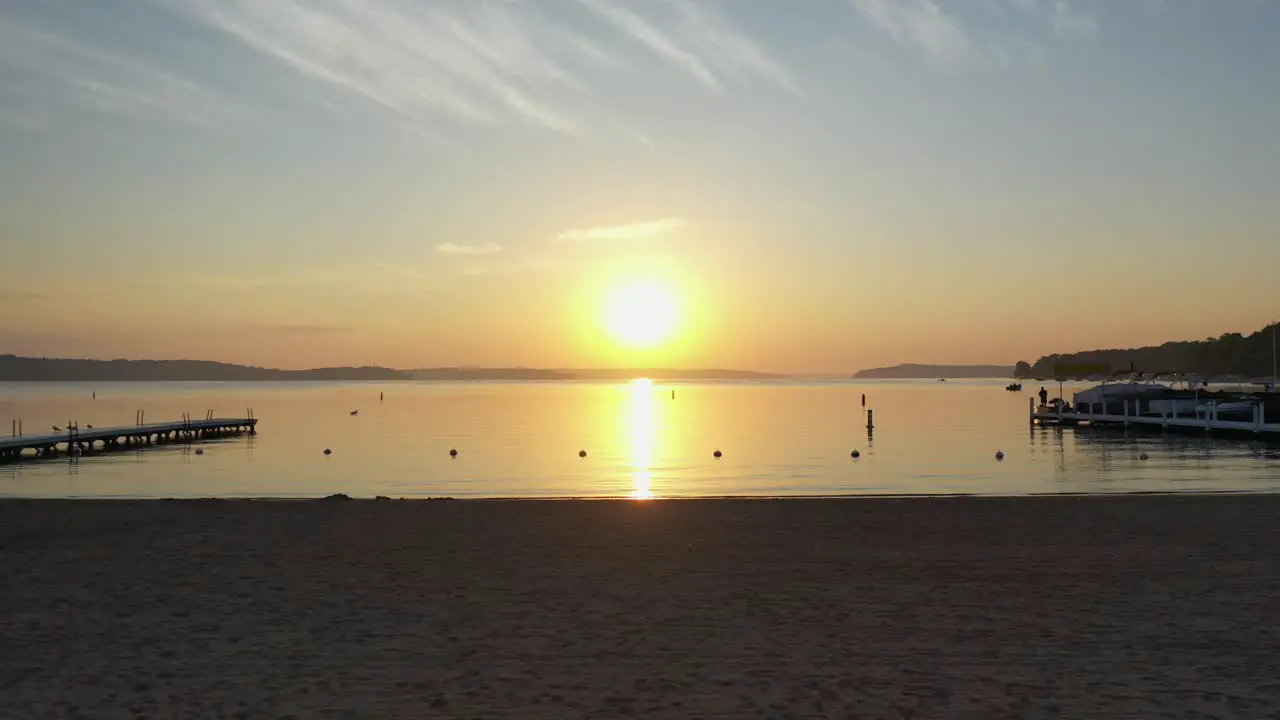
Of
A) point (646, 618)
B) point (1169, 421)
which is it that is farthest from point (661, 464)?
point (646, 618)

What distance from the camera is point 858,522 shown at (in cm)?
2161

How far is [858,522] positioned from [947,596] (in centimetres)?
823

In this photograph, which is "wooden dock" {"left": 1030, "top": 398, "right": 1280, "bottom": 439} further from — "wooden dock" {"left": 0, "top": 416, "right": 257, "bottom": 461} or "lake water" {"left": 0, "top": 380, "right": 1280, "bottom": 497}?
"wooden dock" {"left": 0, "top": 416, "right": 257, "bottom": 461}

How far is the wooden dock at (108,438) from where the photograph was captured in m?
57.3

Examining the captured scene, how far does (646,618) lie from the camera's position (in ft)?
40.0

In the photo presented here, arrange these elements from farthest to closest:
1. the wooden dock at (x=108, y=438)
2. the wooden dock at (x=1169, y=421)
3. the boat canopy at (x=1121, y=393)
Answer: the boat canopy at (x=1121, y=393) < the wooden dock at (x=1169, y=421) < the wooden dock at (x=108, y=438)

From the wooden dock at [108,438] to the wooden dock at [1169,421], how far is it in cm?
6718

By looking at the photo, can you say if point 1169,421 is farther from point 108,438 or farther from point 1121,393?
point 108,438

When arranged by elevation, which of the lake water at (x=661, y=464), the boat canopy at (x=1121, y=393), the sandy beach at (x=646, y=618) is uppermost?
the boat canopy at (x=1121, y=393)

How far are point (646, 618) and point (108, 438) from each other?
65162 millimetres

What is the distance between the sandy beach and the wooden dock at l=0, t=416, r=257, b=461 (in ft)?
136

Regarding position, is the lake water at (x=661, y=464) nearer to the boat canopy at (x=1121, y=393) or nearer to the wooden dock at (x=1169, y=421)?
the wooden dock at (x=1169, y=421)

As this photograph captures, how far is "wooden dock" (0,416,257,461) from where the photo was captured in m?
57.3

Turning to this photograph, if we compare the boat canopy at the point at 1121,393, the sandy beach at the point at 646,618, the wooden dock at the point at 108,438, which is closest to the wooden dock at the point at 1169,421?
the boat canopy at the point at 1121,393
